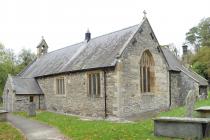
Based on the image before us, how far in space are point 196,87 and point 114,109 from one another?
12.9m

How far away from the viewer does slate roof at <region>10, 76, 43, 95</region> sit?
30500 millimetres

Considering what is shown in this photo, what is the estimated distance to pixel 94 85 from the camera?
22484 mm

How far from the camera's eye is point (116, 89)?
20328 millimetres

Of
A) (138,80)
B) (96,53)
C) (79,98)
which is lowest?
(79,98)

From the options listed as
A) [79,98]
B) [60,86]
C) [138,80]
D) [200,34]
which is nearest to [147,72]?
[138,80]

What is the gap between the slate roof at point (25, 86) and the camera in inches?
1201

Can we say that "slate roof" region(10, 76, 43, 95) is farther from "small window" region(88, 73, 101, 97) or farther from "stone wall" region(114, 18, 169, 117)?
"stone wall" region(114, 18, 169, 117)

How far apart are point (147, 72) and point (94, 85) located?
490 centimetres

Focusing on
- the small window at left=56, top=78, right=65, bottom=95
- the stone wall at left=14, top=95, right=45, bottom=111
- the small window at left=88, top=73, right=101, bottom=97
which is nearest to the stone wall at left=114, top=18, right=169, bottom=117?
the small window at left=88, top=73, right=101, bottom=97

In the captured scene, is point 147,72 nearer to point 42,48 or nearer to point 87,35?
point 87,35

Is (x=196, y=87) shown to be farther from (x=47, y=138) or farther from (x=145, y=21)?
(x=47, y=138)

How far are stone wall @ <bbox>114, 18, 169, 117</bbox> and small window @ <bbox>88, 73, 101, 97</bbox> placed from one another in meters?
2.35

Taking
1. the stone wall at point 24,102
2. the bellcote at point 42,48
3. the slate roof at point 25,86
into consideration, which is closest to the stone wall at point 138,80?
the stone wall at point 24,102

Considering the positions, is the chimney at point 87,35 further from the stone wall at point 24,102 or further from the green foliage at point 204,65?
the green foliage at point 204,65
